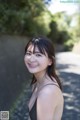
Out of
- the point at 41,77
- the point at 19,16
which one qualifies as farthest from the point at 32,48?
the point at 19,16

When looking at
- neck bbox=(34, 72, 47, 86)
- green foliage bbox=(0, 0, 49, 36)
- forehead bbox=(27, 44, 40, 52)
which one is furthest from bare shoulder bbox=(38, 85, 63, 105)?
green foliage bbox=(0, 0, 49, 36)

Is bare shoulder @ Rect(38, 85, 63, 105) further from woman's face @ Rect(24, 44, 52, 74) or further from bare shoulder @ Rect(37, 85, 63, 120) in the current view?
woman's face @ Rect(24, 44, 52, 74)

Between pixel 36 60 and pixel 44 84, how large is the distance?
19cm

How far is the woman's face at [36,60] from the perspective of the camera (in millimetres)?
2629

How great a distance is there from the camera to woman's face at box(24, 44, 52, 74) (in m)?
2.63

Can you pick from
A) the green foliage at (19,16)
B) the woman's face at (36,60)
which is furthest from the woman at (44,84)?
the green foliage at (19,16)

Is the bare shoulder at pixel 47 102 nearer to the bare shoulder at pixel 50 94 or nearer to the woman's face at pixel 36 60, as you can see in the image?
the bare shoulder at pixel 50 94

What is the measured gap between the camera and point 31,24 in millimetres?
15125

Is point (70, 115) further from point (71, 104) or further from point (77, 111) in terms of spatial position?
point (71, 104)

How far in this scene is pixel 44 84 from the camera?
8.57 feet

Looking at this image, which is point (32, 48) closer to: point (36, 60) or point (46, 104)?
point (36, 60)

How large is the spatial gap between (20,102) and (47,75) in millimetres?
6902

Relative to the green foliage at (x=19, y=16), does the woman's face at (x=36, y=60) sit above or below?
above

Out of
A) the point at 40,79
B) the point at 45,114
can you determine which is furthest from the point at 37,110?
the point at 40,79
